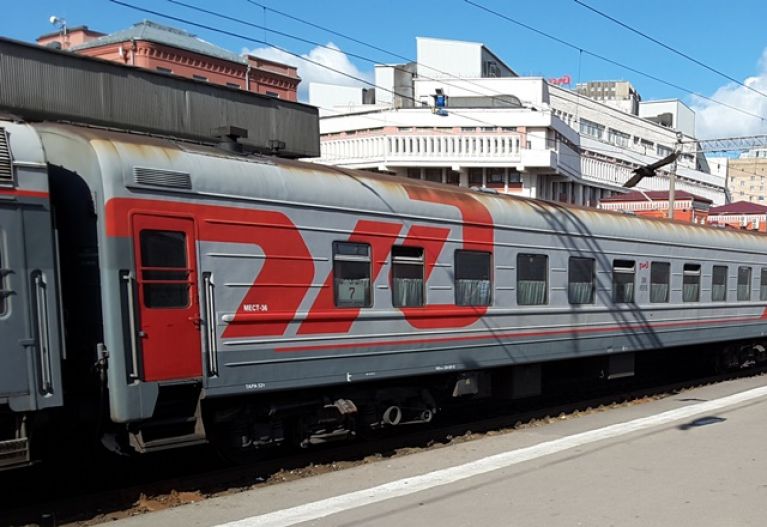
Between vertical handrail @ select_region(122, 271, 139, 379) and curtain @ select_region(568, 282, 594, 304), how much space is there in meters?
6.93

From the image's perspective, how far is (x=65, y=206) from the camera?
6.00 meters

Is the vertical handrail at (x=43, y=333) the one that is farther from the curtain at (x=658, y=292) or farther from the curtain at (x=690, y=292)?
the curtain at (x=690, y=292)

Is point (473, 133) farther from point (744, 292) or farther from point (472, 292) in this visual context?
point (472, 292)

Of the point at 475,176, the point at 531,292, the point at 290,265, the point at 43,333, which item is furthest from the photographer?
the point at 475,176

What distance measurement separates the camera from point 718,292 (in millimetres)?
14336

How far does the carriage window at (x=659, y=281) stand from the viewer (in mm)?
12484

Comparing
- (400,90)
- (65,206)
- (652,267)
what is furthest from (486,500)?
(400,90)

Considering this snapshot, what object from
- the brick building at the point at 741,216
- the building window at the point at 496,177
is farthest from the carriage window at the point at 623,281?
the building window at the point at 496,177

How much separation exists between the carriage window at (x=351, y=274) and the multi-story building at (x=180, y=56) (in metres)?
32.4

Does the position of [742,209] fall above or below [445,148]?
below

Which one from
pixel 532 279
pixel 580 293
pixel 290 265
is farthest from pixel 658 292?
pixel 290 265

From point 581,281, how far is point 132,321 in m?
7.31

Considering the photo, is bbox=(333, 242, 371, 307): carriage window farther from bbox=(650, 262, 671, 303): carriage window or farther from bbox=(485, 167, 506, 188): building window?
bbox=(485, 167, 506, 188): building window

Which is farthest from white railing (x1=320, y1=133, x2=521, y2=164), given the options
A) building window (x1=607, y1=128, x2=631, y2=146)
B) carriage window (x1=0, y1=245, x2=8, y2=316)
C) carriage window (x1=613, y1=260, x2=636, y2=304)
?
carriage window (x1=0, y1=245, x2=8, y2=316)
